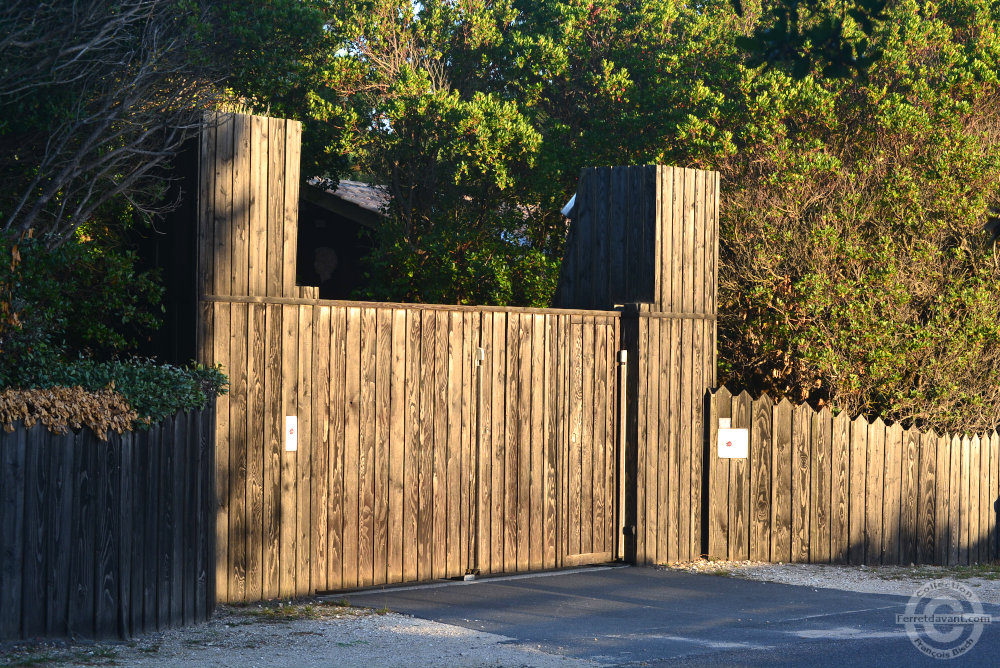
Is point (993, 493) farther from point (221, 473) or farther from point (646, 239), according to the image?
point (221, 473)

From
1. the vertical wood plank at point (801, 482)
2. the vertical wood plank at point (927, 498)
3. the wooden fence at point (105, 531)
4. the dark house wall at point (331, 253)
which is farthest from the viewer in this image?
the dark house wall at point (331, 253)

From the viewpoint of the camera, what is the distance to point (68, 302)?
929 cm

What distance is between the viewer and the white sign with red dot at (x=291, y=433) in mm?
10094

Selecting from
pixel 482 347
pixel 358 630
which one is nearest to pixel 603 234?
pixel 482 347

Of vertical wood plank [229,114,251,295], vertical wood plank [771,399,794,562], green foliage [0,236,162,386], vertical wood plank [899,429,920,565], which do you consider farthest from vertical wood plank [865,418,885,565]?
green foliage [0,236,162,386]

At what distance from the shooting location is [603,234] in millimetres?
12977

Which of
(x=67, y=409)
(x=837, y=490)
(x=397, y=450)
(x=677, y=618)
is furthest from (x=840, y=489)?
(x=67, y=409)

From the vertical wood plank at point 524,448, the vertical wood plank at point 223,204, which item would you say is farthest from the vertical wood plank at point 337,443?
the vertical wood plank at point 524,448

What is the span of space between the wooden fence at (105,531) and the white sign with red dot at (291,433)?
44.5 inches

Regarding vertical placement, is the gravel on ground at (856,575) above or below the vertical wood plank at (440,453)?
below

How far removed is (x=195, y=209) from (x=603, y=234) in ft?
15.6

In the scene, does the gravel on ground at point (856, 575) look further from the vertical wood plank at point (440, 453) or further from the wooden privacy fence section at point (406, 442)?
the vertical wood plank at point (440, 453)

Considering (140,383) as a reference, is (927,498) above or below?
below

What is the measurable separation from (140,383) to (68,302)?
121cm
